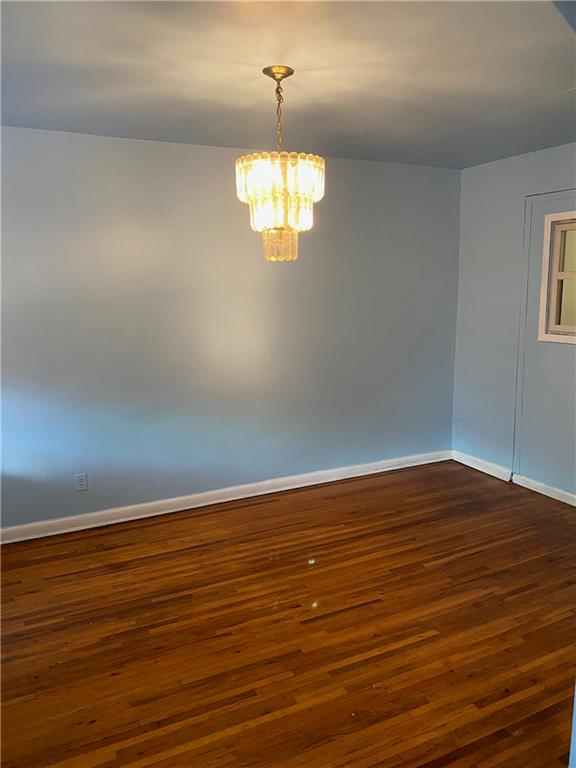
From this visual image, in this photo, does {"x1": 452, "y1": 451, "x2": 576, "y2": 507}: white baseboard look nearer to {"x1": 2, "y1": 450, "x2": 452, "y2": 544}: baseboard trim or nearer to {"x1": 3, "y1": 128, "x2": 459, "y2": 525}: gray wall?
{"x1": 2, "y1": 450, "x2": 452, "y2": 544}: baseboard trim

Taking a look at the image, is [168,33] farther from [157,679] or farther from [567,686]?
[567,686]

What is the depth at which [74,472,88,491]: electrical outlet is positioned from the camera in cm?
369

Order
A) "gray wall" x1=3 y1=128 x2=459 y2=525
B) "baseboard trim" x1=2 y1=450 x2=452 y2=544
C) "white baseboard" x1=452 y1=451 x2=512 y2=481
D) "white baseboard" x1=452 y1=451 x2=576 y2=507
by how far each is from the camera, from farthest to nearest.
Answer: "white baseboard" x1=452 y1=451 x2=512 y2=481
"white baseboard" x1=452 y1=451 x2=576 y2=507
"baseboard trim" x1=2 y1=450 x2=452 y2=544
"gray wall" x1=3 y1=128 x2=459 y2=525

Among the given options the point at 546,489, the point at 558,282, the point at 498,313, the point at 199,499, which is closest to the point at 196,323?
the point at 199,499

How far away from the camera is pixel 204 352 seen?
3.96 meters

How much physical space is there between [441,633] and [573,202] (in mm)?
2986

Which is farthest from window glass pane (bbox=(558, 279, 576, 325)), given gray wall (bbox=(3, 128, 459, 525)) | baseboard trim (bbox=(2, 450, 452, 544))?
baseboard trim (bbox=(2, 450, 452, 544))

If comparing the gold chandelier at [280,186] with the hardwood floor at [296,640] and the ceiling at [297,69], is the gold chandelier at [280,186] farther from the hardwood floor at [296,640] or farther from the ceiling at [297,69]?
the hardwood floor at [296,640]

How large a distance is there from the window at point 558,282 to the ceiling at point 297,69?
0.67 m

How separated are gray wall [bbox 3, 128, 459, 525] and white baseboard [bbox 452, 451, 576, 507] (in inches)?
17.1

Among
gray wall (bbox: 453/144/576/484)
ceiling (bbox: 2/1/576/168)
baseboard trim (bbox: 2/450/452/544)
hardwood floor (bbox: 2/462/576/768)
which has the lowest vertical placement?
hardwood floor (bbox: 2/462/576/768)

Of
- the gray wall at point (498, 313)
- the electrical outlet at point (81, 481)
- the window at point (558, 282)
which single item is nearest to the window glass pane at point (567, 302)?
the window at point (558, 282)

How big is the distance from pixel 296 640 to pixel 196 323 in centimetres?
219

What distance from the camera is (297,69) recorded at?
2.37 meters
